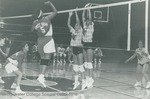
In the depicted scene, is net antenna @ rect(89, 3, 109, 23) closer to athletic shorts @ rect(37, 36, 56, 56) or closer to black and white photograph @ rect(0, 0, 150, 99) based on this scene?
black and white photograph @ rect(0, 0, 150, 99)

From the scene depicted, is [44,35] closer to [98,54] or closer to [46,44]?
[46,44]

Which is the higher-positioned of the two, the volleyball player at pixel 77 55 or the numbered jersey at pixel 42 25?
the numbered jersey at pixel 42 25

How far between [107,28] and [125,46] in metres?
0.95

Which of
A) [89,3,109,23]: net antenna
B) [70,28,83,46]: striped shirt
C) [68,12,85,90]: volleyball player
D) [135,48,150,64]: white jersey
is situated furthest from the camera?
[89,3,109,23]: net antenna

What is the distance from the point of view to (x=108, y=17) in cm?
1138

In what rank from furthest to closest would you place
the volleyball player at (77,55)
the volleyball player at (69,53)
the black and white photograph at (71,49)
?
the volleyball player at (69,53) → the volleyball player at (77,55) → the black and white photograph at (71,49)

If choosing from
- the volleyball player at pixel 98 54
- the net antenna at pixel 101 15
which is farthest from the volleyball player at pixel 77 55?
the volleyball player at pixel 98 54

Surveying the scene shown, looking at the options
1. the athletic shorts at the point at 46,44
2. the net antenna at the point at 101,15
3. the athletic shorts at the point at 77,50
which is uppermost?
the net antenna at the point at 101,15

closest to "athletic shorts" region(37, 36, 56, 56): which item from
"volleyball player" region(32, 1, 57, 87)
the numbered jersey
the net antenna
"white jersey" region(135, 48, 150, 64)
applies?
"volleyball player" region(32, 1, 57, 87)

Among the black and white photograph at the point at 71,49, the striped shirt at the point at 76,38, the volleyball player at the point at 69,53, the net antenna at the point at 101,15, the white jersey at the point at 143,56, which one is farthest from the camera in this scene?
the net antenna at the point at 101,15

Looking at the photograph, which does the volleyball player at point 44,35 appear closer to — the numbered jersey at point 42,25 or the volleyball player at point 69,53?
the numbered jersey at point 42,25

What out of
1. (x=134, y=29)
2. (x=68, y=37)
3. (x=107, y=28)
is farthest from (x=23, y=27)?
(x=134, y=29)

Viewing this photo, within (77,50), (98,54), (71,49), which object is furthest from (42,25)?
(98,54)

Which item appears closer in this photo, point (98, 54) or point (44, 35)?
point (44, 35)
